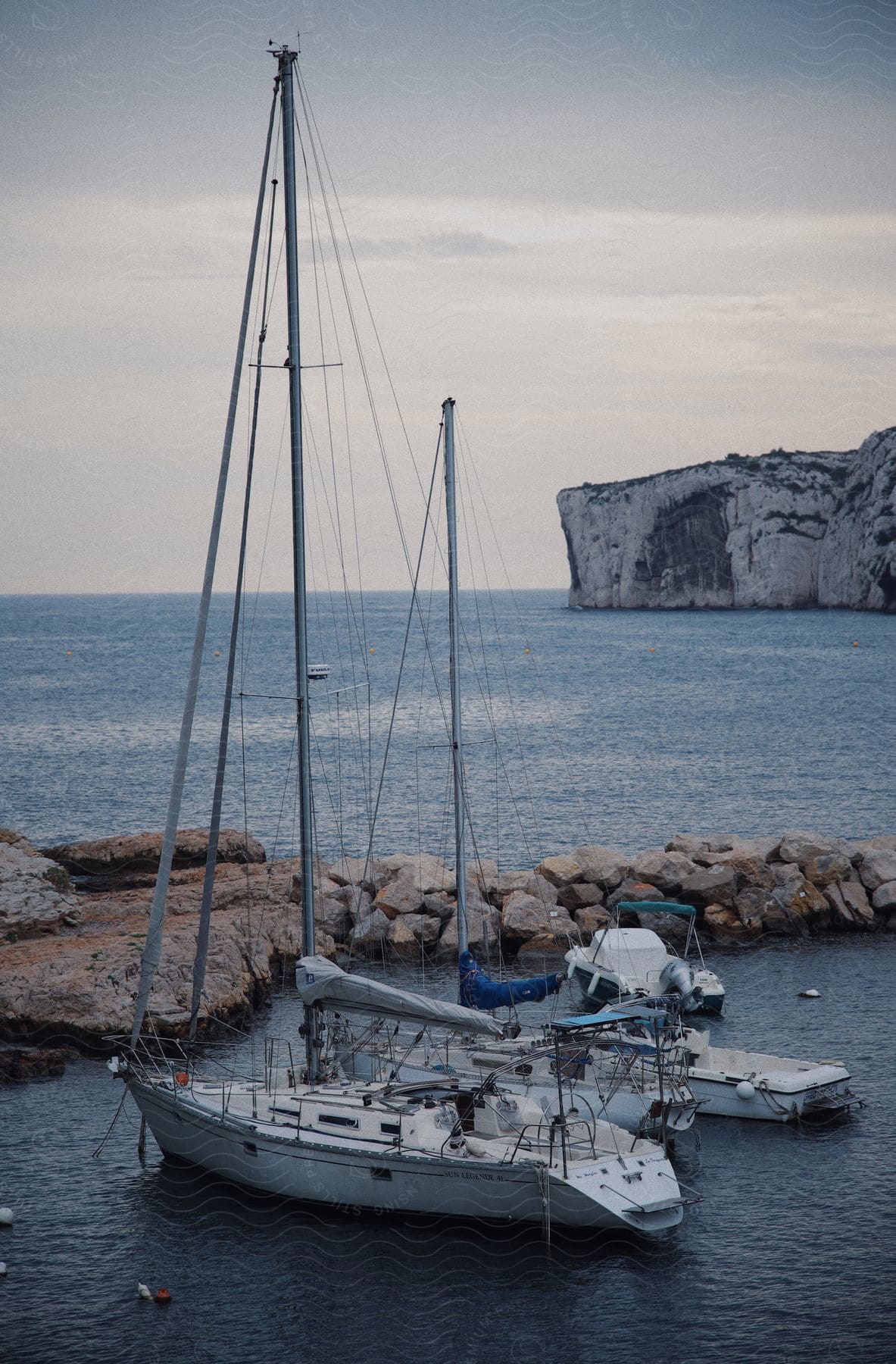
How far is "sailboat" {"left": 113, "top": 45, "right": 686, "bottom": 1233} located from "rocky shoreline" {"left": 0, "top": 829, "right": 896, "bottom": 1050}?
757cm

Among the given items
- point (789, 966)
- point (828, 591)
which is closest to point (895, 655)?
point (828, 591)

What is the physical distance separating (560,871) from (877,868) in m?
10.2

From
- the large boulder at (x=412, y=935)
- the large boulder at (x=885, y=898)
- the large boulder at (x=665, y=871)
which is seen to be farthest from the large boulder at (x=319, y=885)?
the large boulder at (x=885, y=898)

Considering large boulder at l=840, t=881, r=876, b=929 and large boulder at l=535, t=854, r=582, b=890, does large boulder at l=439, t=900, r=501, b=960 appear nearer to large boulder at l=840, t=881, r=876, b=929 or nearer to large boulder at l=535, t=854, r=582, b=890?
large boulder at l=535, t=854, r=582, b=890

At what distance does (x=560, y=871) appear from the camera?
40375 mm

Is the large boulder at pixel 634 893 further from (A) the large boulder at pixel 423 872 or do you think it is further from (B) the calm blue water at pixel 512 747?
(B) the calm blue water at pixel 512 747

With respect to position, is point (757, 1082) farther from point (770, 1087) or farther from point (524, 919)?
point (524, 919)

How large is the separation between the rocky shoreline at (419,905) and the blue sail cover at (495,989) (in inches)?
236

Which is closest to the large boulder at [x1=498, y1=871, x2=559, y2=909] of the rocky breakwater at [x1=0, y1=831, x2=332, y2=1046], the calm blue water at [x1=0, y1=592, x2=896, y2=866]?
the calm blue water at [x1=0, y1=592, x2=896, y2=866]

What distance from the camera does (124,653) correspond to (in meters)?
161

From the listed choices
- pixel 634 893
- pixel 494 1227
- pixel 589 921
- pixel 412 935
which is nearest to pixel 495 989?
pixel 494 1227

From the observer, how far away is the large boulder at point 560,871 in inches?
1581

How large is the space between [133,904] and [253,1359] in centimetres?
2257

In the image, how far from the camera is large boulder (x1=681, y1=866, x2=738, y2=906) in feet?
128
